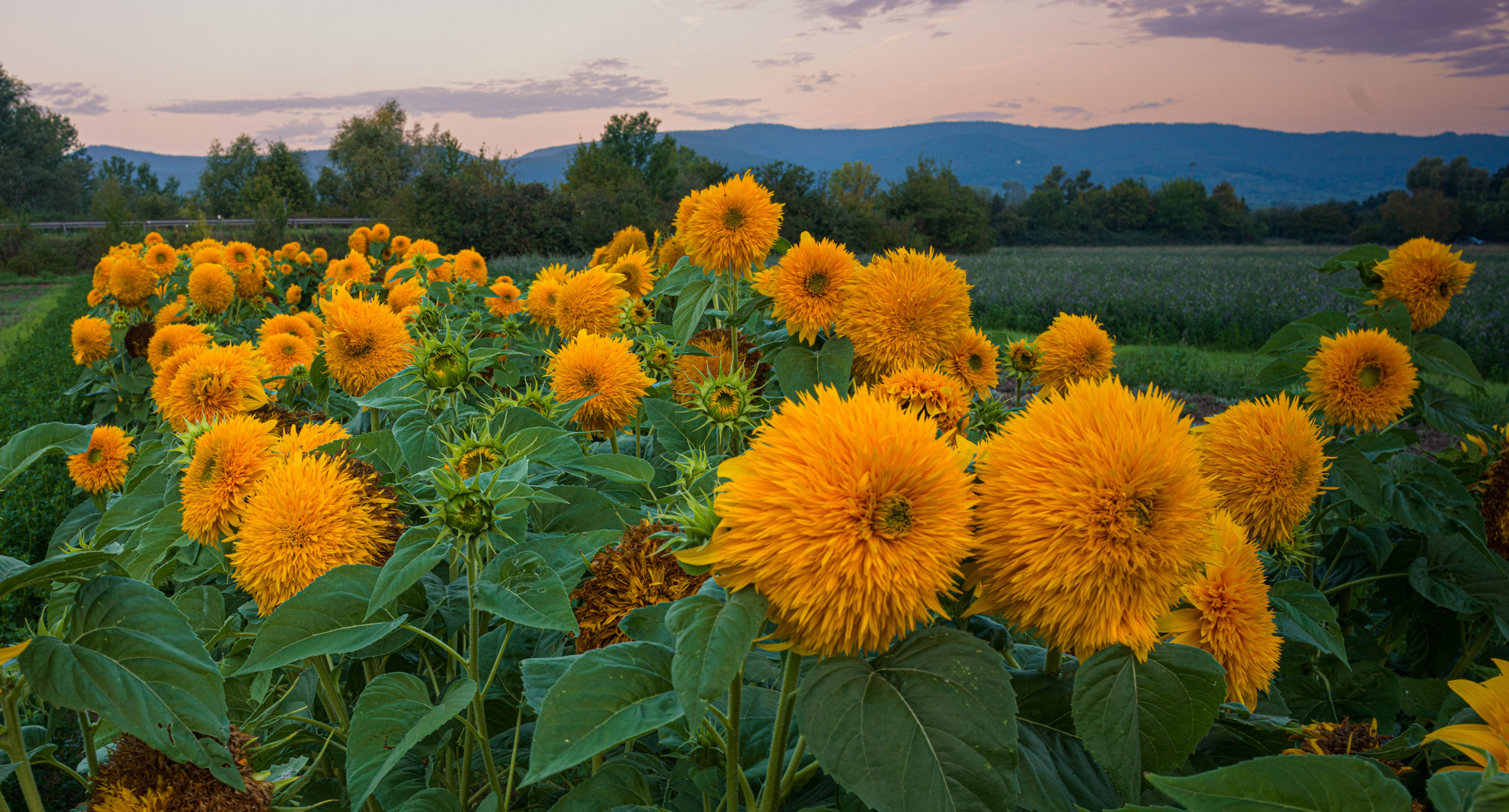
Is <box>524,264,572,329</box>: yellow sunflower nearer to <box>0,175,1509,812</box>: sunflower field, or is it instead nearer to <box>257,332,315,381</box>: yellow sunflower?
<box>0,175,1509,812</box>: sunflower field

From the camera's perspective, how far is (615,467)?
1139 mm

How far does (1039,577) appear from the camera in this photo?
24.6 inches

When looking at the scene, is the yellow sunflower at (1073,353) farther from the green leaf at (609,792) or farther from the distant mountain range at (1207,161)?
the distant mountain range at (1207,161)

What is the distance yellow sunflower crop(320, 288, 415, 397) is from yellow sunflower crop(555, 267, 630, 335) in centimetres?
48

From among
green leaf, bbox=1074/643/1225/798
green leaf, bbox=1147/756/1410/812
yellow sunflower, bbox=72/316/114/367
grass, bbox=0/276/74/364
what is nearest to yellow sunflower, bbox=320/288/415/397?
green leaf, bbox=1074/643/1225/798

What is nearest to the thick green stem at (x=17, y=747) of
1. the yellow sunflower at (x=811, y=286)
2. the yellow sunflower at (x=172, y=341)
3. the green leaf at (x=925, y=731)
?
the green leaf at (x=925, y=731)

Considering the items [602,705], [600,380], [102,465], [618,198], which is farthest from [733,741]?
[618,198]

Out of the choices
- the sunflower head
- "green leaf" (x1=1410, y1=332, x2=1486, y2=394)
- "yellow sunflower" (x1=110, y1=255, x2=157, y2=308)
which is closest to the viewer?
the sunflower head

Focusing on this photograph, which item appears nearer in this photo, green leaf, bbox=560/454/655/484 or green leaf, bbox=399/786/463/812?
green leaf, bbox=399/786/463/812

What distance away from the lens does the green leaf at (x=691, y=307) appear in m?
1.62

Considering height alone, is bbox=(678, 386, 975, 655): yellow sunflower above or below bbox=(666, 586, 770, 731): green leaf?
above

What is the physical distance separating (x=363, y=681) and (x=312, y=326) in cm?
171

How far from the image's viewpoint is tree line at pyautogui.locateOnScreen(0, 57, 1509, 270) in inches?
811

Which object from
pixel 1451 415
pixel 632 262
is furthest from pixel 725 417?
pixel 1451 415
